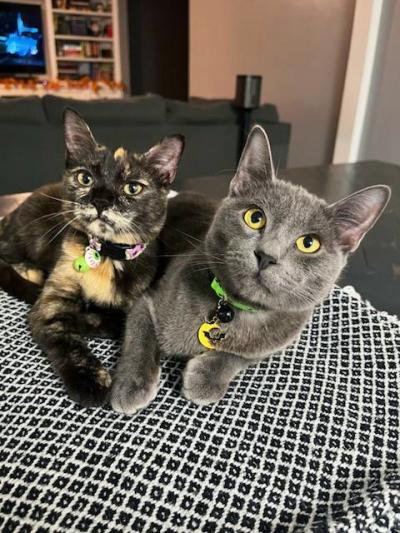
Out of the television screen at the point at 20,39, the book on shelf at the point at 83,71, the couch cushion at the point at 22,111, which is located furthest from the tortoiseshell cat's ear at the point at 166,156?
the book on shelf at the point at 83,71

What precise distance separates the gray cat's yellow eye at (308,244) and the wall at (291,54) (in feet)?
11.3

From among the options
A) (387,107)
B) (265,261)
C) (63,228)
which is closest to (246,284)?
(265,261)

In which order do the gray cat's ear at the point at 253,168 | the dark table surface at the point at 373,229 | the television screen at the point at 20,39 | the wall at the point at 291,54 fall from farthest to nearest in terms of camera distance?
1. the television screen at the point at 20,39
2. the wall at the point at 291,54
3. the dark table surface at the point at 373,229
4. the gray cat's ear at the point at 253,168

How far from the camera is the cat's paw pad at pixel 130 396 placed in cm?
70

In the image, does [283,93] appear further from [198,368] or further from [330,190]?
[198,368]

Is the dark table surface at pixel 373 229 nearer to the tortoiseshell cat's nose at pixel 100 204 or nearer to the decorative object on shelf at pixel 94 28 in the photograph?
the tortoiseshell cat's nose at pixel 100 204

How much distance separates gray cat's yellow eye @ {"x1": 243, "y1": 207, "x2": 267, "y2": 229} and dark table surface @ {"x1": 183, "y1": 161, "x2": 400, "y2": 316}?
0.54 meters

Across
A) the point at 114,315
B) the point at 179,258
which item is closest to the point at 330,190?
the point at 179,258

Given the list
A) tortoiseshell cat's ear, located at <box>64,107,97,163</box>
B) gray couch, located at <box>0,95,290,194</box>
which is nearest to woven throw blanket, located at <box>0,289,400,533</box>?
tortoiseshell cat's ear, located at <box>64,107,97,163</box>

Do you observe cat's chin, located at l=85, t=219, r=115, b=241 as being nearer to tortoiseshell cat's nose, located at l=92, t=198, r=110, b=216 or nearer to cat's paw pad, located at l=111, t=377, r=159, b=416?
tortoiseshell cat's nose, located at l=92, t=198, r=110, b=216

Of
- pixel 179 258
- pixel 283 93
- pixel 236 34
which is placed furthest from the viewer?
pixel 236 34

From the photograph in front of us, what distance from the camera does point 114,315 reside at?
0.95m

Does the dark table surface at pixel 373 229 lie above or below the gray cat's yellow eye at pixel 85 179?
below

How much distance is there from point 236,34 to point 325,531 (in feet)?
16.1
